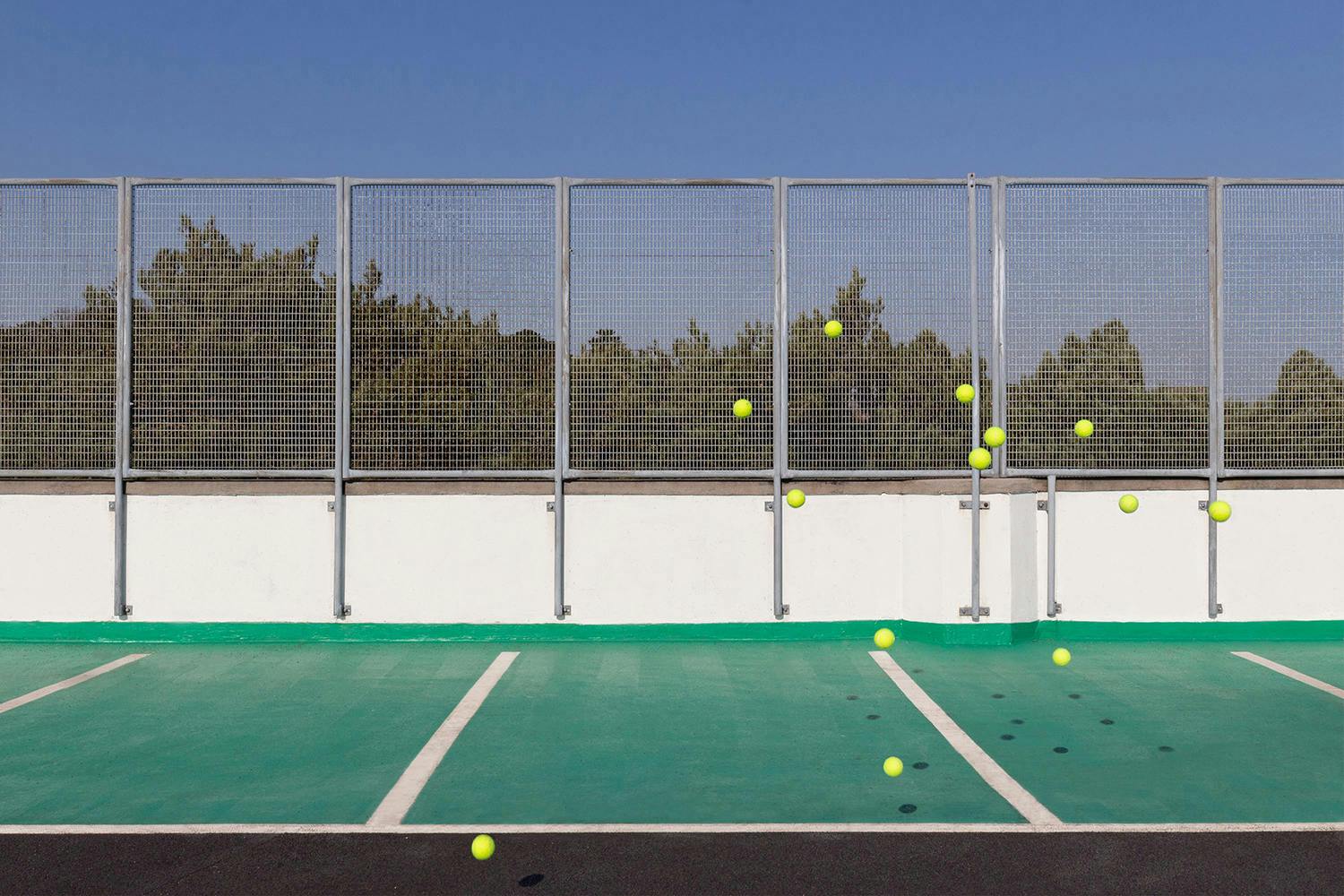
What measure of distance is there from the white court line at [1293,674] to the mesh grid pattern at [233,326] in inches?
379

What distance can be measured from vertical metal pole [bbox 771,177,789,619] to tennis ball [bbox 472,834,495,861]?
588cm

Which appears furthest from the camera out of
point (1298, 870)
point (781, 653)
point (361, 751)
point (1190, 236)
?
point (1190, 236)

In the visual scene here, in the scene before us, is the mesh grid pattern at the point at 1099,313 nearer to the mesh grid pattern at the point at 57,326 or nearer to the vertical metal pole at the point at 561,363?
the vertical metal pole at the point at 561,363

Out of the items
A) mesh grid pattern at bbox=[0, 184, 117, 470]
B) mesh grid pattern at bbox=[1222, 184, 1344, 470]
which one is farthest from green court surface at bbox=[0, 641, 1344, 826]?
mesh grid pattern at bbox=[1222, 184, 1344, 470]

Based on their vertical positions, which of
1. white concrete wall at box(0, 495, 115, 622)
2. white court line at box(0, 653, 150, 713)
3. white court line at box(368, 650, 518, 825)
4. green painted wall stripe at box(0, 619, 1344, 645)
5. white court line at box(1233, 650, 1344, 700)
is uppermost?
white concrete wall at box(0, 495, 115, 622)

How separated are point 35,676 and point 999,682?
870 centimetres

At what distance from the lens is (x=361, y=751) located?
21.7 feet

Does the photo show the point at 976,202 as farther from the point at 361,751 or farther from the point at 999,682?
the point at 361,751

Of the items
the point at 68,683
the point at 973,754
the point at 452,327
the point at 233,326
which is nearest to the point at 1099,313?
the point at 973,754

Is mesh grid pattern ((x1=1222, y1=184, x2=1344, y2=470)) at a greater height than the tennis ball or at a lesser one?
greater

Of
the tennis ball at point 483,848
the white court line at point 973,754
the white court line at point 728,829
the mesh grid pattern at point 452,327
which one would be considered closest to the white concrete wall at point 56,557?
the mesh grid pattern at point 452,327

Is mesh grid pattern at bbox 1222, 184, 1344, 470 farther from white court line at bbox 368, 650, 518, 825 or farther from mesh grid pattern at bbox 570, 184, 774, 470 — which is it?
white court line at bbox 368, 650, 518, 825

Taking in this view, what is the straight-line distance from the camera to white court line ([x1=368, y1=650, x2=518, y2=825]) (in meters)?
5.52

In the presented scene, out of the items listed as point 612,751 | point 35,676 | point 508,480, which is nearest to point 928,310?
point 508,480
